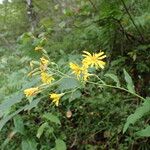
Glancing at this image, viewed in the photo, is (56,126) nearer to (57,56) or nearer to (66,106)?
(66,106)

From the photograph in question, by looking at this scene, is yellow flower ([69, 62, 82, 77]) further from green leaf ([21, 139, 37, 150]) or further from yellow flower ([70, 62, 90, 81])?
green leaf ([21, 139, 37, 150])

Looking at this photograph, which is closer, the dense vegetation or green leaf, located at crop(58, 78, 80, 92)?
green leaf, located at crop(58, 78, 80, 92)

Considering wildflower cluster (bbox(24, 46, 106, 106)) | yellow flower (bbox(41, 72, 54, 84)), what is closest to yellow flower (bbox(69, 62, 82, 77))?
wildflower cluster (bbox(24, 46, 106, 106))

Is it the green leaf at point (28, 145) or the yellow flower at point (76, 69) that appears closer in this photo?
the yellow flower at point (76, 69)

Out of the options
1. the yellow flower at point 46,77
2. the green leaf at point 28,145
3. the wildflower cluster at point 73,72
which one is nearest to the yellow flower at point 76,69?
the wildflower cluster at point 73,72

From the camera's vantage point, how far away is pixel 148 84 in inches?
129

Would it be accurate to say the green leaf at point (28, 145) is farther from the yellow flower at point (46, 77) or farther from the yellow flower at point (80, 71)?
the yellow flower at point (80, 71)

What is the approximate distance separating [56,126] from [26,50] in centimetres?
115

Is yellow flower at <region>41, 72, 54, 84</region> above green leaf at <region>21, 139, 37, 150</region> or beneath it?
above

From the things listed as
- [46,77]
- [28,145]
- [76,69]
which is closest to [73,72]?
[76,69]

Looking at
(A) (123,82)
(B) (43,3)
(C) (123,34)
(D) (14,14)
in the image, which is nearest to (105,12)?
(C) (123,34)

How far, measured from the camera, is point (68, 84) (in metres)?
2.00

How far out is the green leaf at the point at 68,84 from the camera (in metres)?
A: 1.98

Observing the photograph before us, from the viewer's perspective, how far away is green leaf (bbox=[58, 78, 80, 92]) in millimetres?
1982
